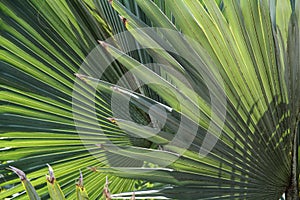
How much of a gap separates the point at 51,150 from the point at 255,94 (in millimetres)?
580

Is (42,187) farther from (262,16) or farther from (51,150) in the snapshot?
(262,16)

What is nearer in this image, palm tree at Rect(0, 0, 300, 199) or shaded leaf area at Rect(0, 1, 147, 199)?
palm tree at Rect(0, 0, 300, 199)

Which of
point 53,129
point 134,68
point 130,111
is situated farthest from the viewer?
point 53,129

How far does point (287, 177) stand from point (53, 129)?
1.89 feet

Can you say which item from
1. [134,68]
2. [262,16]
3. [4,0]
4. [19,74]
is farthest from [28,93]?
[262,16]

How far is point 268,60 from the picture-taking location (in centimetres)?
88

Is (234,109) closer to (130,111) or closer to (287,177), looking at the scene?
(287,177)

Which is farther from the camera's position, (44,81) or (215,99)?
(44,81)

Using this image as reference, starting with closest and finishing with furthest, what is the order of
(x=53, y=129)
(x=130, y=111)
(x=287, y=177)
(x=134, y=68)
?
(x=134, y=68)
(x=287, y=177)
(x=130, y=111)
(x=53, y=129)

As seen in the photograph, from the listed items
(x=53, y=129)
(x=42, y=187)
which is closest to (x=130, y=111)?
(x=53, y=129)

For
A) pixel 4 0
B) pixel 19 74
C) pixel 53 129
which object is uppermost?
pixel 4 0

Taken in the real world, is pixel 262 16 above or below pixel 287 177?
above

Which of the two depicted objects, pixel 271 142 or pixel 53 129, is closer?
pixel 271 142

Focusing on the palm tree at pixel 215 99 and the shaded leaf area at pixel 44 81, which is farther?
the shaded leaf area at pixel 44 81
